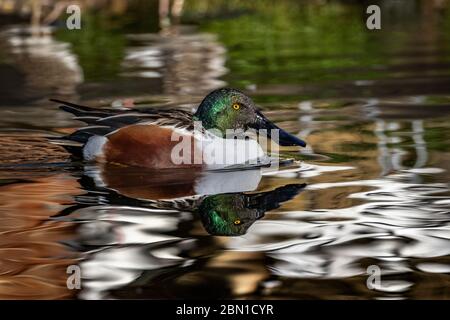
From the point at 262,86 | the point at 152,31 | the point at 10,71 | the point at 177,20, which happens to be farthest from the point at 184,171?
the point at 177,20

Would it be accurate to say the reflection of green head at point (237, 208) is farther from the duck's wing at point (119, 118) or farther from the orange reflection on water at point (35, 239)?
the duck's wing at point (119, 118)

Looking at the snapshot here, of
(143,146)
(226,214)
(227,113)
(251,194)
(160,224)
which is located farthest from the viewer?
(227,113)

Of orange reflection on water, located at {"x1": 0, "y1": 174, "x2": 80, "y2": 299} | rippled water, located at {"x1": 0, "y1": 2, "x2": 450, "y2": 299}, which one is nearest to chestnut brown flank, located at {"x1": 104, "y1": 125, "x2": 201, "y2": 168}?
rippled water, located at {"x1": 0, "y1": 2, "x2": 450, "y2": 299}

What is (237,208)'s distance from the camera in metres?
6.49

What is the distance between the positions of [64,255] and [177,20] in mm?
12725

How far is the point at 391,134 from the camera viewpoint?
858 centimetres

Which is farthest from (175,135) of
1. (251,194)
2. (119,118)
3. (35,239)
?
(35,239)

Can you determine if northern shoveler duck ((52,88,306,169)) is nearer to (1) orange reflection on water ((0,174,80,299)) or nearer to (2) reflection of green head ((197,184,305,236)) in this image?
(1) orange reflection on water ((0,174,80,299))

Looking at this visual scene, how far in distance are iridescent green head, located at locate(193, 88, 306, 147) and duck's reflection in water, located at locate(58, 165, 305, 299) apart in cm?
39

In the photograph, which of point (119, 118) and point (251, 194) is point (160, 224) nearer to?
point (251, 194)

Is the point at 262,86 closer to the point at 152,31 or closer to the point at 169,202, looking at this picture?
the point at 169,202

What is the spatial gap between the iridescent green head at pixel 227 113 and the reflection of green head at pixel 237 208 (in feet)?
2.91

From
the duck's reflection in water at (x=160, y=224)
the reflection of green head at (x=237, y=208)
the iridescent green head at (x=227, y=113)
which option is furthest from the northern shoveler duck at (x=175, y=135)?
the reflection of green head at (x=237, y=208)

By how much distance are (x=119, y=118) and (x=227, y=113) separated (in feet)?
2.43
